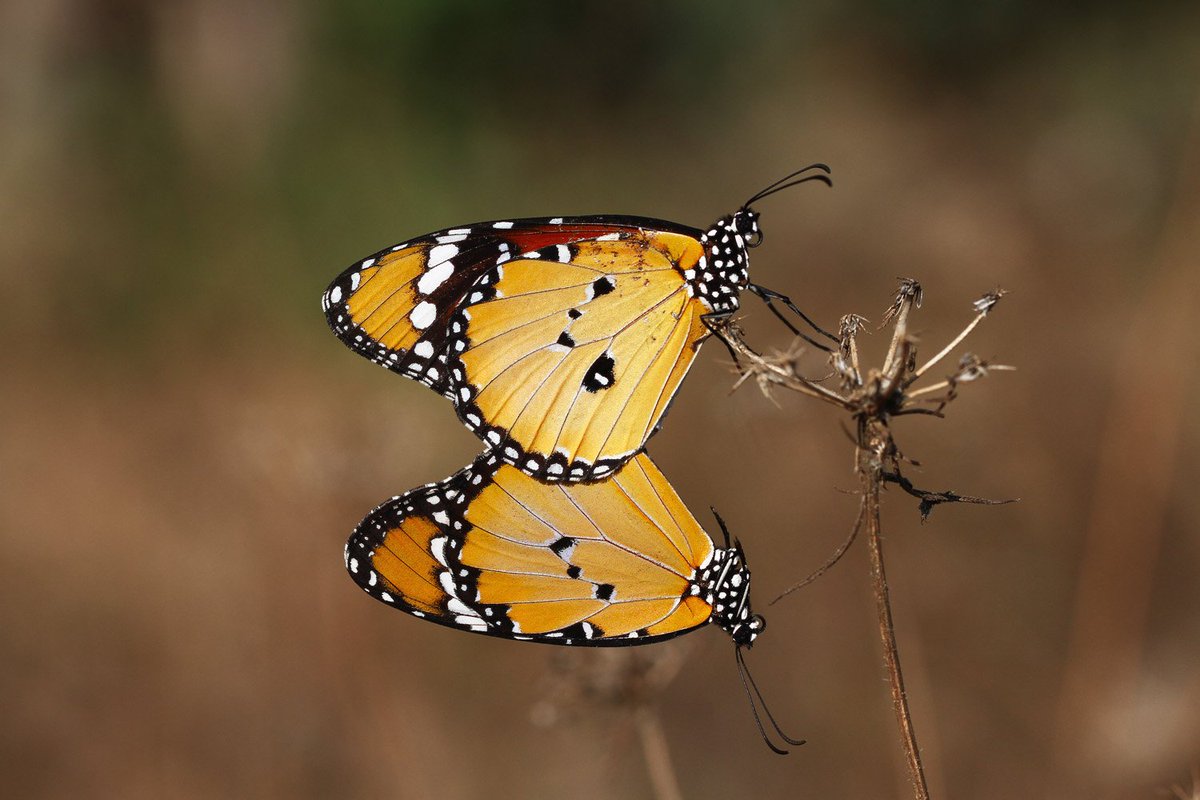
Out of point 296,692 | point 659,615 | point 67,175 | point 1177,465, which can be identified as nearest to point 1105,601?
point 1177,465

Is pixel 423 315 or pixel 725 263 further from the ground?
pixel 725 263

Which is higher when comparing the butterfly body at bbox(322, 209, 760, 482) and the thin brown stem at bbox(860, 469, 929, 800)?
the butterfly body at bbox(322, 209, 760, 482)

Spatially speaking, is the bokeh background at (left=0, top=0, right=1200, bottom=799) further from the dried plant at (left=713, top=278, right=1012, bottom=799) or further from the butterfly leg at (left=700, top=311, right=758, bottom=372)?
the dried plant at (left=713, top=278, right=1012, bottom=799)

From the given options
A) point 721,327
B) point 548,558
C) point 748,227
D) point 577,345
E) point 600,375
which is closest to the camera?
point 721,327

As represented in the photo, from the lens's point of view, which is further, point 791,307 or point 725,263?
point 725,263

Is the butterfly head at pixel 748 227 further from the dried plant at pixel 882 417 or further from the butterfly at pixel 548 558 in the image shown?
the dried plant at pixel 882 417

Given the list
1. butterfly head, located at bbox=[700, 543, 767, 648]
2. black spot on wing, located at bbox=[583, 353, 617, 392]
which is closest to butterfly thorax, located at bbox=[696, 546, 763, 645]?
butterfly head, located at bbox=[700, 543, 767, 648]

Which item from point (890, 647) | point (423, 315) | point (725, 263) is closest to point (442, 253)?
point (423, 315)

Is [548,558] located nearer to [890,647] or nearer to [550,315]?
[550,315]
